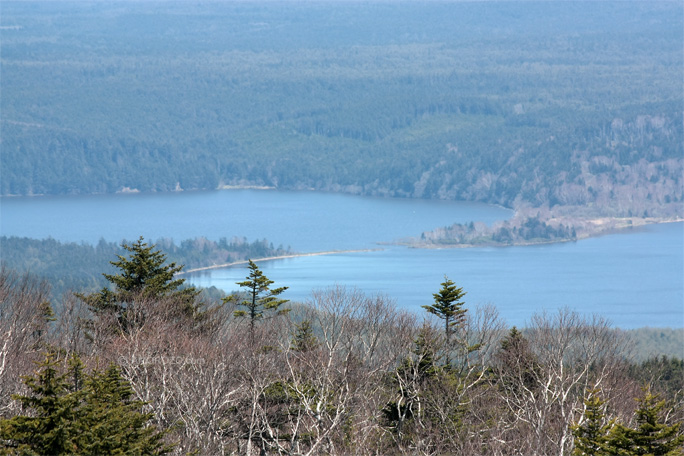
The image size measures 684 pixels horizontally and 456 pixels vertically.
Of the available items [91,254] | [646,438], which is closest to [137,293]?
[646,438]

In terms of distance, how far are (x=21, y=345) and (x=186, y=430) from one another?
244 inches

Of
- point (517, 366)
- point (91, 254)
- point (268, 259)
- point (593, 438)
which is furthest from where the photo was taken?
point (268, 259)

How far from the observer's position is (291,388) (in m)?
23.2

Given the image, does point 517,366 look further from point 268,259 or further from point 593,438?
point 268,259

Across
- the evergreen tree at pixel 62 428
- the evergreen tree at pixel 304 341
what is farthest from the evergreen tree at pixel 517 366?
the evergreen tree at pixel 62 428

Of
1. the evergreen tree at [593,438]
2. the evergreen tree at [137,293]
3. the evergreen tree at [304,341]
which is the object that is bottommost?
the evergreen tree at [593,438]

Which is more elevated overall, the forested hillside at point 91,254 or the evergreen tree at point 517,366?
the forested hillside at point 91,254

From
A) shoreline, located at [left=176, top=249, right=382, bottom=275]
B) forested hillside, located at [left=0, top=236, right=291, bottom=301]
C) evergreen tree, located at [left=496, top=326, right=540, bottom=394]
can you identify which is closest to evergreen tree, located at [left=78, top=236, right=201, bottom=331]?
evergreen tree, located at [left=496, top=326, right=540, bottom=394]

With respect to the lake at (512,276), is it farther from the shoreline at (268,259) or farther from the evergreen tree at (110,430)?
the evergreen tree at (110,430)

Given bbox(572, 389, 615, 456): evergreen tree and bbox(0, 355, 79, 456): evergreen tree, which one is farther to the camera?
bbox(572, 389, 615, 456): evergreen tree

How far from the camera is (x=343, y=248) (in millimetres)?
191500

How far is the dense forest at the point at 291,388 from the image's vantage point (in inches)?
678

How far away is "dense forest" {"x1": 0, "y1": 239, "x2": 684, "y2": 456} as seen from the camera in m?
17.2

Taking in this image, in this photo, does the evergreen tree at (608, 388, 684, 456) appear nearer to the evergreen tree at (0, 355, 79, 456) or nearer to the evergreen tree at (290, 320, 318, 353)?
the evergreen tree at (0, 355, 79, 456)
